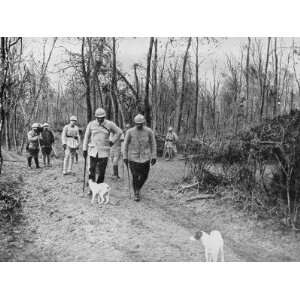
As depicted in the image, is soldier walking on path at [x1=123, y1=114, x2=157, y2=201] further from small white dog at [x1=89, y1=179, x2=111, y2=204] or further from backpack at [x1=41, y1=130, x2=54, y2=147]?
backpack at [x1=41, y1=130, x2=54, y2=147]

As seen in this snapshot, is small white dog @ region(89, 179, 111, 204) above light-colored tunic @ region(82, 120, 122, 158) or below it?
below

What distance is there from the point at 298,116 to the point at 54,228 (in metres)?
4.03

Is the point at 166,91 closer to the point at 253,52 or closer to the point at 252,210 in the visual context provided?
the point at 253,52

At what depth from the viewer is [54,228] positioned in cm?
560

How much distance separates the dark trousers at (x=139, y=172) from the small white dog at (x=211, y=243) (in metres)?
1.45

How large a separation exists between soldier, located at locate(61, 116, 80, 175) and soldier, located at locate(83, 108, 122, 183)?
0.41m

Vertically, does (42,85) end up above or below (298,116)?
above

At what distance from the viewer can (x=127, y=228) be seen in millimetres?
5574

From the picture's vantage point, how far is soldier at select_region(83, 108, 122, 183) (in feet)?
21.2

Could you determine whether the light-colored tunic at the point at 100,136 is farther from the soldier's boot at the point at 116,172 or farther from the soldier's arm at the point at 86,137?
the soldier's boot at the point at 116,172

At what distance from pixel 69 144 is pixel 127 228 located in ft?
6.87

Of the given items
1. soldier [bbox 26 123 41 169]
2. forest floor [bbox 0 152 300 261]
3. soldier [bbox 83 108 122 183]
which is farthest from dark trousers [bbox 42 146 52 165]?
soldier [bbox 83 108 122 183]

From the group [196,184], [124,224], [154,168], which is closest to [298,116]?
[196,184]

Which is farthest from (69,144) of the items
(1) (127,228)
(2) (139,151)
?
(1) (127,228)
